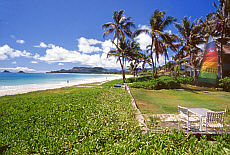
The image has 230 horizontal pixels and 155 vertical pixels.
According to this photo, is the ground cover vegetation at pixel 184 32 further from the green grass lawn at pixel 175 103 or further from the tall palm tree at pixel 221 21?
the green grass lawn at pixel 175 103

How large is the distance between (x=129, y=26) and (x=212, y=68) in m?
14.0

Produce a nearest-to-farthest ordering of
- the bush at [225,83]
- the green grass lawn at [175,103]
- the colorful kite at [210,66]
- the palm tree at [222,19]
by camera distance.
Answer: the green grass lawn at [175,103], the bush at [225,83], the palm tree at [222,19], the colorful kite at [210,66]

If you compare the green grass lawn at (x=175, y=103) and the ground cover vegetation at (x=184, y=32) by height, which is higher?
the ground cover vegetation at (x=184, y=32)

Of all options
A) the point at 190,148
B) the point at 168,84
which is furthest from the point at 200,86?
the point at 190,148

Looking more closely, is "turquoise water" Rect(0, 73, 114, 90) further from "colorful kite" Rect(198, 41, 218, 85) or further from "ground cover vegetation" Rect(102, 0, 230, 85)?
"colorful kite" Rect(198, 41, 218, 85)

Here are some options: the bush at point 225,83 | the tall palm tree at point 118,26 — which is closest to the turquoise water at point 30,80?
the tall palm tree at point 118,26

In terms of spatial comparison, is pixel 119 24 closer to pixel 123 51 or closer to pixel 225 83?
pixel 123 51

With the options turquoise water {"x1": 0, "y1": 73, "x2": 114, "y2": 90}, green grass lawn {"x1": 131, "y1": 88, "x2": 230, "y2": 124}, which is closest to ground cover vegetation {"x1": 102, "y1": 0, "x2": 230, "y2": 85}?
green grass lawn {"x1": 131, "y1": 88, "x2": 230, "y2": 124}

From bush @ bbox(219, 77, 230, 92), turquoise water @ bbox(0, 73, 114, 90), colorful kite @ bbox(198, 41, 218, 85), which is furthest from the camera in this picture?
turquoise water @ bbox(0, 73, 114, 90)

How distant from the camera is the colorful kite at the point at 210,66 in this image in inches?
594

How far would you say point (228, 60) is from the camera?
686 inches

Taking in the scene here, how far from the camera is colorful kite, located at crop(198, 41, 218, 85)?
1509 centimetres

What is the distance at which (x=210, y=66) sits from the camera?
52.2ft

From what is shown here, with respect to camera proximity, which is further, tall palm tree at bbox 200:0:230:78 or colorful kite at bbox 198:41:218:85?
colorful kite at bbox 198:41:218:85
